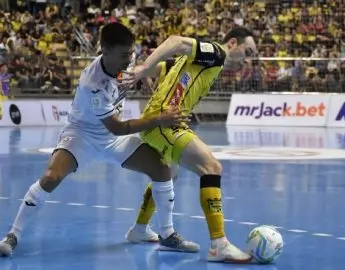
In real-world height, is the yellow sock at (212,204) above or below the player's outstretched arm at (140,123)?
below

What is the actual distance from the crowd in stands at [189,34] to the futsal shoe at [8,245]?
62.5 feet

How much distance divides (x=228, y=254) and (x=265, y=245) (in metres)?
0.28

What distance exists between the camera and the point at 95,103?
679 cm

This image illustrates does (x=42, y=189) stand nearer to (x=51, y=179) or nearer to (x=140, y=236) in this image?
(x=51, y=179)

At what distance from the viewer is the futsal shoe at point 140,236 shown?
296 inches

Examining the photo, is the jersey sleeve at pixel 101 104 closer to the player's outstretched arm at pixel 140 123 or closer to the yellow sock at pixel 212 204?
the player's outstretched arm at pixel 140 123

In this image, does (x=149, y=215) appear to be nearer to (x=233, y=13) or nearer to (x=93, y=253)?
(x=93, y=253)

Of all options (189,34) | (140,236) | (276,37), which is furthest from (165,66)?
(189,34)

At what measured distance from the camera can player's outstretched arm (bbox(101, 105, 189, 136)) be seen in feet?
22.2

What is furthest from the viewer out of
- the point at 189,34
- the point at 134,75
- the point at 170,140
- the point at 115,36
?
the point at 189,34

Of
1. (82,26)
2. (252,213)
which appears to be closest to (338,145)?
(252,213)

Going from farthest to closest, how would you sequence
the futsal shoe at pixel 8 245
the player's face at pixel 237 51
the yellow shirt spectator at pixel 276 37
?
the yellow shirt spectator at pixel 276 37
the player's face at pixel 237 51
the futsal shoe at pixel 8 245

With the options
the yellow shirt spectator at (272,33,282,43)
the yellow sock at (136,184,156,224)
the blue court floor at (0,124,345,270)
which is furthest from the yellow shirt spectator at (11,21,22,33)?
the yellow sock at (136,184,156,224)

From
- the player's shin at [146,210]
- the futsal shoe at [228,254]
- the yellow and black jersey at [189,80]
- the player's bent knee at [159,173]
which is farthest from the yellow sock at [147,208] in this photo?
the futsal shoe at [228,254]
